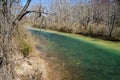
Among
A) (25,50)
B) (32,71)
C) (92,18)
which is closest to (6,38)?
(32,71)

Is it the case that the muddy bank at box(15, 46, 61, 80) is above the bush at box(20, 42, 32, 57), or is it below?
below

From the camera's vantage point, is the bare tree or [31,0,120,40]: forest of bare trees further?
[31,0,120,40]: forest of bare trees

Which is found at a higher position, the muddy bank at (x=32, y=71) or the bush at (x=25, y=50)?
the bush at (x=25, y=50)

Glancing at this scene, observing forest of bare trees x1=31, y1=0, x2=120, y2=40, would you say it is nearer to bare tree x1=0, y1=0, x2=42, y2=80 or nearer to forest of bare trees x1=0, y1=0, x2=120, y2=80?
forest of bare trees x1=0, y1=0, x2=120, y2=80

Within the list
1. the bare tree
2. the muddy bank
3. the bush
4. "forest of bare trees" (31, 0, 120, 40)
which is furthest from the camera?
"forest of bare trees" (31, 0, 120, 40)

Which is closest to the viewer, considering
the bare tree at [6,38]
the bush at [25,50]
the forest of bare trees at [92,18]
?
the bare tree at [6,38]

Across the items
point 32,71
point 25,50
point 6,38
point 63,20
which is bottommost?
point 63,20

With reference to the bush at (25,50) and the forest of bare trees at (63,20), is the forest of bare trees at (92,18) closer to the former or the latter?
the forest of bare trees at (63,20)

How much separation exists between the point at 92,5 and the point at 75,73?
142 ft

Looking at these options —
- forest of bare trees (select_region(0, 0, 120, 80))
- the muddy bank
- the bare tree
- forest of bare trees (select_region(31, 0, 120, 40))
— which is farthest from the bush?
forest of bare trees (select_region(31, 0, 120, 40))

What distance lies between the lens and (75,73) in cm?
1252

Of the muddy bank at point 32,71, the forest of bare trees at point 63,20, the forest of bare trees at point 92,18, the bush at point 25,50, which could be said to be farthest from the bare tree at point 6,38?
the forest of bare trees at point 92,18

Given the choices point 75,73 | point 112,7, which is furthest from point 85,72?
point 112,7

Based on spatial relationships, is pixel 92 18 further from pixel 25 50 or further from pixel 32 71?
pixel 32 71
